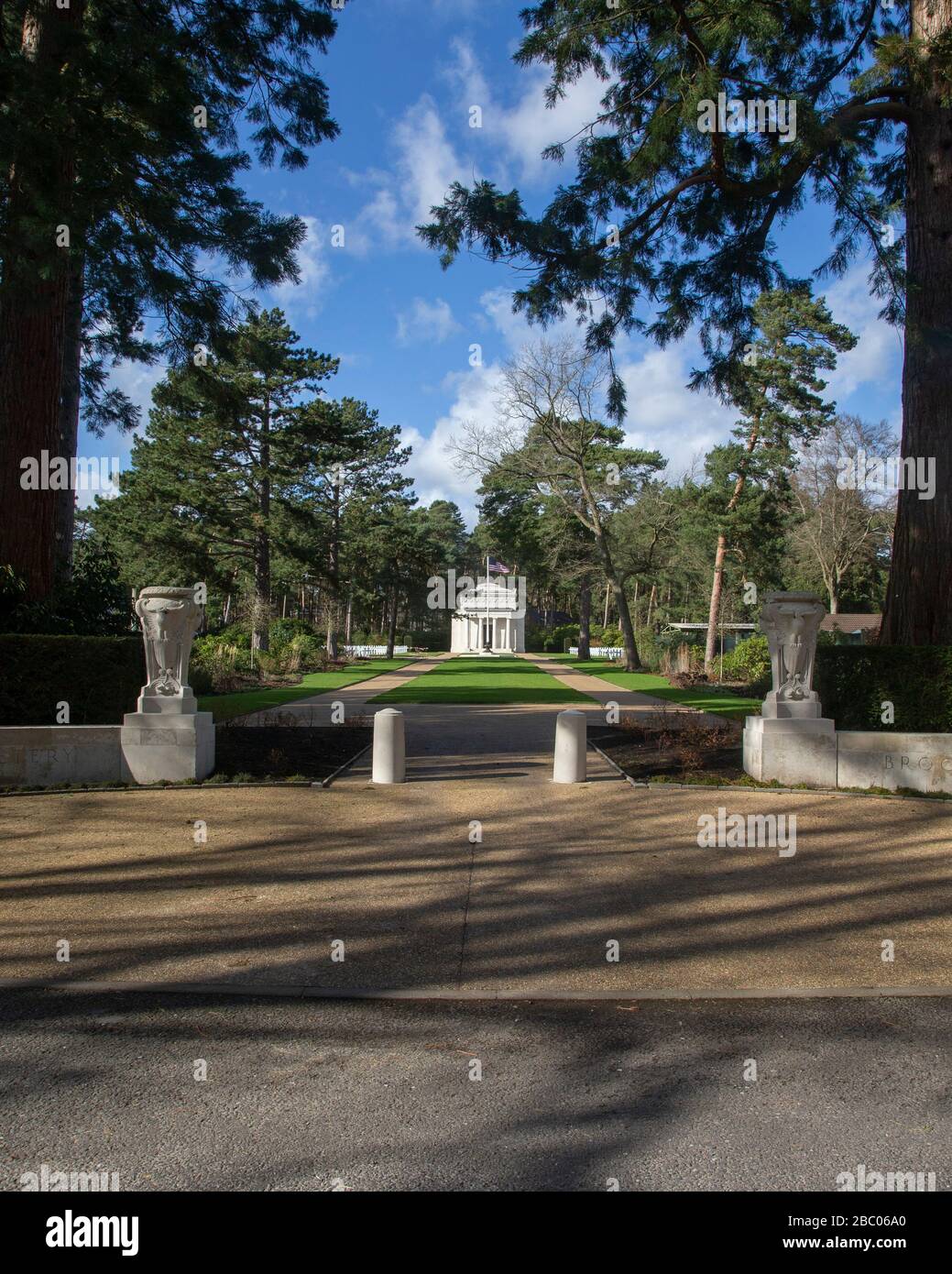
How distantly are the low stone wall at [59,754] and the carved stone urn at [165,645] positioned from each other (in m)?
0.57

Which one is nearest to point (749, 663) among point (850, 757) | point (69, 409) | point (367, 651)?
point (850, 757)

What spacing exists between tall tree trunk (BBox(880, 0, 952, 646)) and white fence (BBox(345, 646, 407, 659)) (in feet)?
128

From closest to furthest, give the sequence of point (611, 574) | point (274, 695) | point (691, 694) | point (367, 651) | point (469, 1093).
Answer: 1. point (469, 1093)
2. point (274, 695)
3. point (691, 694)
4. point (611, 574)
5. point (367, 651)

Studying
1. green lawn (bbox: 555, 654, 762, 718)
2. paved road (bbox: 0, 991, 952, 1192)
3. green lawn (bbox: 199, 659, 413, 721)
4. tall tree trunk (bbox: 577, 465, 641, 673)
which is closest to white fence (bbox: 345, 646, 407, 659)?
green lawn (bbox: 199, 659, 413, 721)

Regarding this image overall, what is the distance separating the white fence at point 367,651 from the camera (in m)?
50.9

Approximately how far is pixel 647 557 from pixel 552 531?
675 centimetres

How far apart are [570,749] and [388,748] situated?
2111mm

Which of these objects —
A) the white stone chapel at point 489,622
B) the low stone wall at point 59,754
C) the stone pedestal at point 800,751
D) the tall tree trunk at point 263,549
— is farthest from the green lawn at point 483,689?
the white stone chapel at point 489,622

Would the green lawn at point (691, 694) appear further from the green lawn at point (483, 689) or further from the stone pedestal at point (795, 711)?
the stone pedestal at point (795, 711)

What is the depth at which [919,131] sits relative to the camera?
12.0m

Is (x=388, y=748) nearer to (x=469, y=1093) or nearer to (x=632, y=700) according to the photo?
(x=469, y=1093)

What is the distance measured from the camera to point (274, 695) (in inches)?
915

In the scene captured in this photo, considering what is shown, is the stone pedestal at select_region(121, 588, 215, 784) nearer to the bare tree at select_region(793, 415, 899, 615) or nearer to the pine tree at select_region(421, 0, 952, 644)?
the pine tree at select_region(421, 0, 952, 644)
